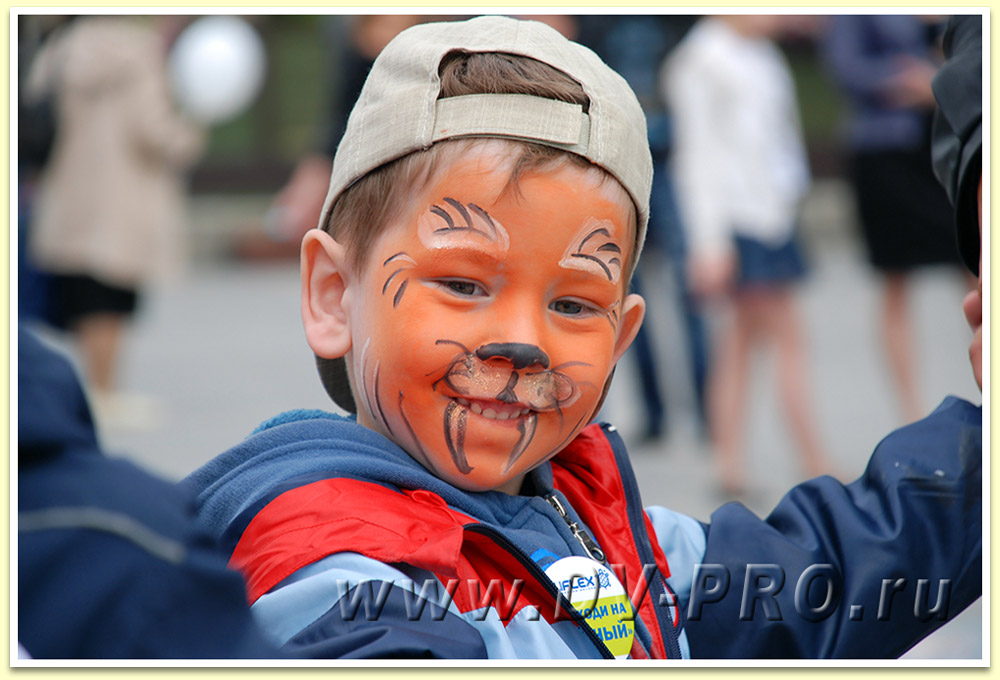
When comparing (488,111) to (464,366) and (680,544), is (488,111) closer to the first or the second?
(464,366)

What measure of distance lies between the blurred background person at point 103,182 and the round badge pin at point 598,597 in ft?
14.4

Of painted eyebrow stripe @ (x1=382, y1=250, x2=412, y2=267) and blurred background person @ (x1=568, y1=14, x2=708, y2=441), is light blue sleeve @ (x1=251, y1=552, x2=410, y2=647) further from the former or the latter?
blurred background person @ (x1=568, y1=14, x2=708, y2=441)

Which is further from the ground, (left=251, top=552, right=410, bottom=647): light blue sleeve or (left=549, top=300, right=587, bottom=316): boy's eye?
(left=549, top=300, right=587, bottom=316): boy's eye

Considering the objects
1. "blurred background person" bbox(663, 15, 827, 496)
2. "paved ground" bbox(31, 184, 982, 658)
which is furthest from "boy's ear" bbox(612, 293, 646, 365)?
"blurred background person" bbox(663, 15, 827, 496)

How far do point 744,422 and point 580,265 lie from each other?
335 cm

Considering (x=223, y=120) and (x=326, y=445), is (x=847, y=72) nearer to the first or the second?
(x=326, y=445)

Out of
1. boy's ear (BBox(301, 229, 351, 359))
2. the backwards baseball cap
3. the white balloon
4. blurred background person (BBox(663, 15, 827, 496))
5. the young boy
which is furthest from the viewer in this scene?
the white balloon

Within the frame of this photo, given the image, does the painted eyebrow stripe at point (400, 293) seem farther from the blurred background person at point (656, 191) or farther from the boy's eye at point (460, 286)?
the blurred background person at point (656, 191)

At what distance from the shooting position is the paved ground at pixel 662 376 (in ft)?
15.3

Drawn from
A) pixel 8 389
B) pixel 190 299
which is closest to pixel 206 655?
pixel 8 389

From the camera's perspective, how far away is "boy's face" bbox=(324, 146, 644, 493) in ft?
4.56

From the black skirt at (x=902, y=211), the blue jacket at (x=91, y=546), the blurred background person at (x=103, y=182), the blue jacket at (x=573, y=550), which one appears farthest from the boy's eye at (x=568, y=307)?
the blurred background person at (x=103, y=182)

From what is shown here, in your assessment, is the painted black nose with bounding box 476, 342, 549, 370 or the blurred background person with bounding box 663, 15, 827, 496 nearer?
the painted black nose with bounding box 476, 342, 549, 370

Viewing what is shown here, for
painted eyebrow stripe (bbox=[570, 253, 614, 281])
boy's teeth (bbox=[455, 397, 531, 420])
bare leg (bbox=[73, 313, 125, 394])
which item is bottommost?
bare leg (bbox=[73, 313, 125, 394])
